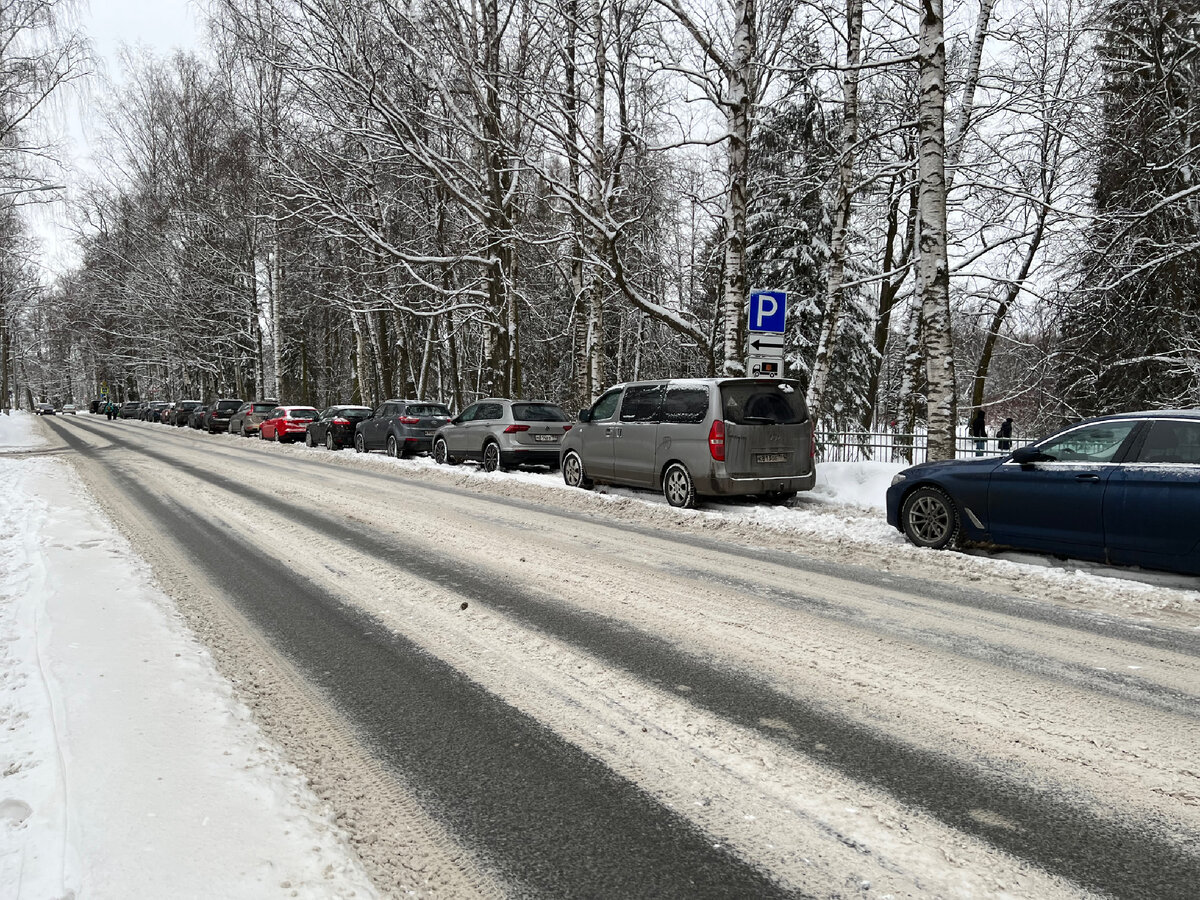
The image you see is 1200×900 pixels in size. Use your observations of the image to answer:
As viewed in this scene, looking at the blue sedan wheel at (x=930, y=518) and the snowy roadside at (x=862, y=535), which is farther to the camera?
the blue sedan wheel at (x=930, y=518)

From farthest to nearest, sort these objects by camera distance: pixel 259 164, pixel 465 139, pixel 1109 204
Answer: pixel 259 164 < pixel 465 139 < pixel 1109 204

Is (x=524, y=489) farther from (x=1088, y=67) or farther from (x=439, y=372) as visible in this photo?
(x=439, y=372)

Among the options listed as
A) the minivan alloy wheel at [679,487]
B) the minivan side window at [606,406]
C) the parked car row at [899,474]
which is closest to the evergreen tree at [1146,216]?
the parked car row at [899,474]

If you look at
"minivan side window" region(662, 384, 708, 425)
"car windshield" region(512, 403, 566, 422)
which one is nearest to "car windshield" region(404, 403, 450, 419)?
"car windshield" region(512, 403, 566, 422)

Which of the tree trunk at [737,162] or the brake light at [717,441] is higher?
the tree trunk at [737,162]

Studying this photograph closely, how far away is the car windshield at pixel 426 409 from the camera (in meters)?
20.7

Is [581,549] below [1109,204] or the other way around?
below

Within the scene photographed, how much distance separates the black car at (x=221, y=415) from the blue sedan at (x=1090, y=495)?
114ft

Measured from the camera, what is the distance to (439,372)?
47.2 metres

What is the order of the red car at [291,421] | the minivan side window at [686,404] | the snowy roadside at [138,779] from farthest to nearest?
the red car at [291,421] < the minivan side window at [686,404] < the snowy roadside at [138,779]

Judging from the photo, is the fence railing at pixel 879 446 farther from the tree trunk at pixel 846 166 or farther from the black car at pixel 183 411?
the black car at pixel 183 411

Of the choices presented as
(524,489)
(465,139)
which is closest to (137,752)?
(524,489)

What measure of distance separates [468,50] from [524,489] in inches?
451

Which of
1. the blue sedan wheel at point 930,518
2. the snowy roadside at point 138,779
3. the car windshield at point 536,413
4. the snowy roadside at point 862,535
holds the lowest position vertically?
the snowy roadside at point 862,535
